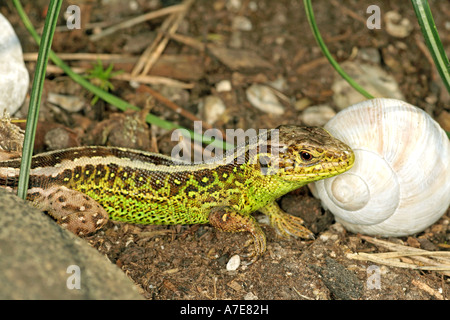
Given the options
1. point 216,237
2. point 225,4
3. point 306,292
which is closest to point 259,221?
point 216,237

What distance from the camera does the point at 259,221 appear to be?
4770 millimetres

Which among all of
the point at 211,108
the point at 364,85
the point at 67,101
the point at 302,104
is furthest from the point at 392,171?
the point at 67,101

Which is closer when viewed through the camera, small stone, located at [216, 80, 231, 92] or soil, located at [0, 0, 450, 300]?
soil, located at [0, 0, 450, 300]

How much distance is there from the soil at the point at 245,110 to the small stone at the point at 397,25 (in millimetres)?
62

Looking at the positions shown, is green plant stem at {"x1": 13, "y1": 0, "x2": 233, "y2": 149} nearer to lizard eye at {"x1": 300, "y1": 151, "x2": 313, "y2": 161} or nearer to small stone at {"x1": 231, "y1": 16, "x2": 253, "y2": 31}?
lizard eye at {"x1": 300, "y1": 151, "x2": 313, "y2": 161}

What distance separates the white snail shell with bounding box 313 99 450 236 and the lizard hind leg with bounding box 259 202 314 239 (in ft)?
1.35

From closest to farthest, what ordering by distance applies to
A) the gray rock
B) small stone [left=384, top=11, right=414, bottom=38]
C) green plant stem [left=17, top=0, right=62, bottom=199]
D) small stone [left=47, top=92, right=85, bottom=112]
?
the gray rock < green plant stem [left=17, top=0, right=62, bottom=199] < small stone [left=47, top=92, right=85, bottom=112] < small stone [left=384, top=11, right=414, bottom=38]

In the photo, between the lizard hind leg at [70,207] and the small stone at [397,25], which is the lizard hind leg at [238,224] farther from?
the small stone at [397,25]

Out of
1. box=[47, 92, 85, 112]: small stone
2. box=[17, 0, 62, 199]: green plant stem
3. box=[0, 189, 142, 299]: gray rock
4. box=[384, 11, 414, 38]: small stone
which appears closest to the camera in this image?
box=[0, 189, 142, 299]: gray rock

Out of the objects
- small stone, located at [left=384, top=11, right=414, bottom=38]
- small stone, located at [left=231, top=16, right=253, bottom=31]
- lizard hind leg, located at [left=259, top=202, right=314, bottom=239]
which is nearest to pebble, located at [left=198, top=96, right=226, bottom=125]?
small stone, located at [left=231, top=16, right=253, bottom=31]

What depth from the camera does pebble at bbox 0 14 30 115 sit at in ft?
15.9

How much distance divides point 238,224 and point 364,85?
257 cm

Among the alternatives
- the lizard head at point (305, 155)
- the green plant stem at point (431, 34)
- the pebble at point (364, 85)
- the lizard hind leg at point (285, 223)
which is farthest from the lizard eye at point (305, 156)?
the pebble at point (364, 85)

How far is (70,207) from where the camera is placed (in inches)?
170
